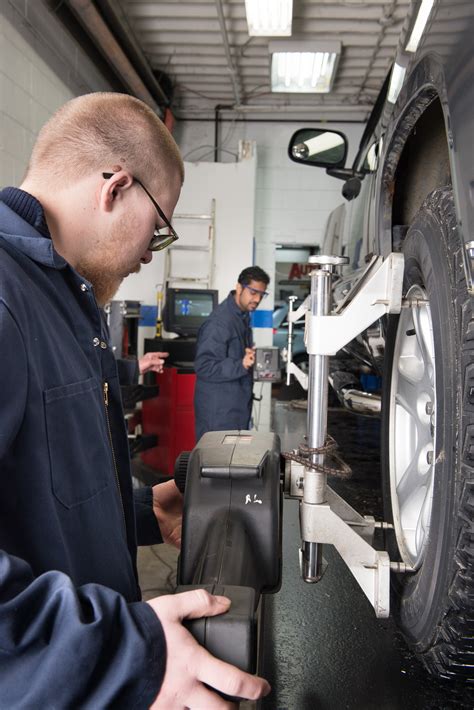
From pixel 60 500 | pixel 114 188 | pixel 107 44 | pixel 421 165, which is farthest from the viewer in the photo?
pixel 107 44

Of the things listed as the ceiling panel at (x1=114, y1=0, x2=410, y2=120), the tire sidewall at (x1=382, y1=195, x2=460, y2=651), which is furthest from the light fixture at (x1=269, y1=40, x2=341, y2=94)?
the tire sidewall at (x1=382, y1=195, x2=460, y2=651)

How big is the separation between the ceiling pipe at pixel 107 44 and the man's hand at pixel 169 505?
4.50 metres

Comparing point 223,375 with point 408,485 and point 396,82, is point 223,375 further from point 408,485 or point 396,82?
point 396,82

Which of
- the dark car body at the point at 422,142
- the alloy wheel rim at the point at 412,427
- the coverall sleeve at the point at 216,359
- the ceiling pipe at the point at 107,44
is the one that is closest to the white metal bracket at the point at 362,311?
the alloy wheel rim at the point at 412,427

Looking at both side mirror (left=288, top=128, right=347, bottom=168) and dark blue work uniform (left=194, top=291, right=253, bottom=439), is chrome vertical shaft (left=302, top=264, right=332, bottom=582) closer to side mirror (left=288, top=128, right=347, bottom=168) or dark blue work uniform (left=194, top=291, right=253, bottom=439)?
side mirror (left=288, top=128, right=347, bottom=168)

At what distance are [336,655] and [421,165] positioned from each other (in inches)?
52.2

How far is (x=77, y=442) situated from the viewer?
92cm

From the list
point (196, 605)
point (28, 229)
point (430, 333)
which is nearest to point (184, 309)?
point (430, 333)

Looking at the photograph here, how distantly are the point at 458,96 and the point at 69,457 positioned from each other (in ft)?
2.86

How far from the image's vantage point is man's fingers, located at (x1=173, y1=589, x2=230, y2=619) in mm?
746

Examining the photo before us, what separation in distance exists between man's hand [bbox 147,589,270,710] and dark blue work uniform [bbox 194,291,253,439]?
3.32 m

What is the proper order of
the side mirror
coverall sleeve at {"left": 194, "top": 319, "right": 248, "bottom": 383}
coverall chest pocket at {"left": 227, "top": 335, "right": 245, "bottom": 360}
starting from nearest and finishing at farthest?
1. the side mirror
2. coverall sleeve at {"left": 194, "top": 319, "right": 248, "bottom": 383}
3. coverall chest pocket at {"left": 227, "top": 335, "right": 245, "bottom": 360}

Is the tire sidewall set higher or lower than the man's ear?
lower

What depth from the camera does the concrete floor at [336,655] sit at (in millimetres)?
1320
